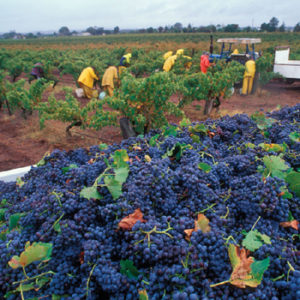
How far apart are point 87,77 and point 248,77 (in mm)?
7072

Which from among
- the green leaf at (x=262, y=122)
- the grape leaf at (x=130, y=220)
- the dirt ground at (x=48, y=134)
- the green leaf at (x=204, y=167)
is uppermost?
the green leaf at (x=204, y=167)

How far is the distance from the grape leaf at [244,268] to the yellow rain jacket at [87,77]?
10917mm

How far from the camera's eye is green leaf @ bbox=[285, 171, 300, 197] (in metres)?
1.49

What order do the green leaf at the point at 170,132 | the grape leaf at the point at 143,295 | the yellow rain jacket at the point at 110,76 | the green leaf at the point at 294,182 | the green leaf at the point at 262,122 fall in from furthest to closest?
the yellow rain jacket at the point at 110,76 < the green leaf at the point at 262,122 < the green leaf at the point at 170,132 < the green leaf at the point at 294,182 < the grape leaf at the point at 143,295

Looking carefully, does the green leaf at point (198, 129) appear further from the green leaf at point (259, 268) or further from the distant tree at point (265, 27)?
the distant tree at point (265, 27)

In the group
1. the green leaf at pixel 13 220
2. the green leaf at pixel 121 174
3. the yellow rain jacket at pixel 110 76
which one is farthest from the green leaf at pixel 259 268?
the yellow rain jacket at pixel 110 76

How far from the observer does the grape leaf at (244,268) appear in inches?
40.4

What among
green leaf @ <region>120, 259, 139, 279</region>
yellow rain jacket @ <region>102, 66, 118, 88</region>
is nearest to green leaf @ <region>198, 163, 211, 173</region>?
green leaf @ <region>120, 259, 139, 279</region>

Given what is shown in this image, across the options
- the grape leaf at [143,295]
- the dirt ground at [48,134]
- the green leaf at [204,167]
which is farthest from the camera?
the dirt ground at [48,134]

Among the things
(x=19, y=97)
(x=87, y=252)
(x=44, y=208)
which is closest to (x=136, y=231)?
(x=87, y=252)

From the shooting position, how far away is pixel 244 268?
1.07 m

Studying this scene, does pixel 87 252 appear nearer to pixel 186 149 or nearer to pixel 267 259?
pixel 267 259

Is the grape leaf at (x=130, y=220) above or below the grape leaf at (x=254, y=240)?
above

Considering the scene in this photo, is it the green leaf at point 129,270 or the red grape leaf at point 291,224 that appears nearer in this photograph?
the green leaf at point 129,270
